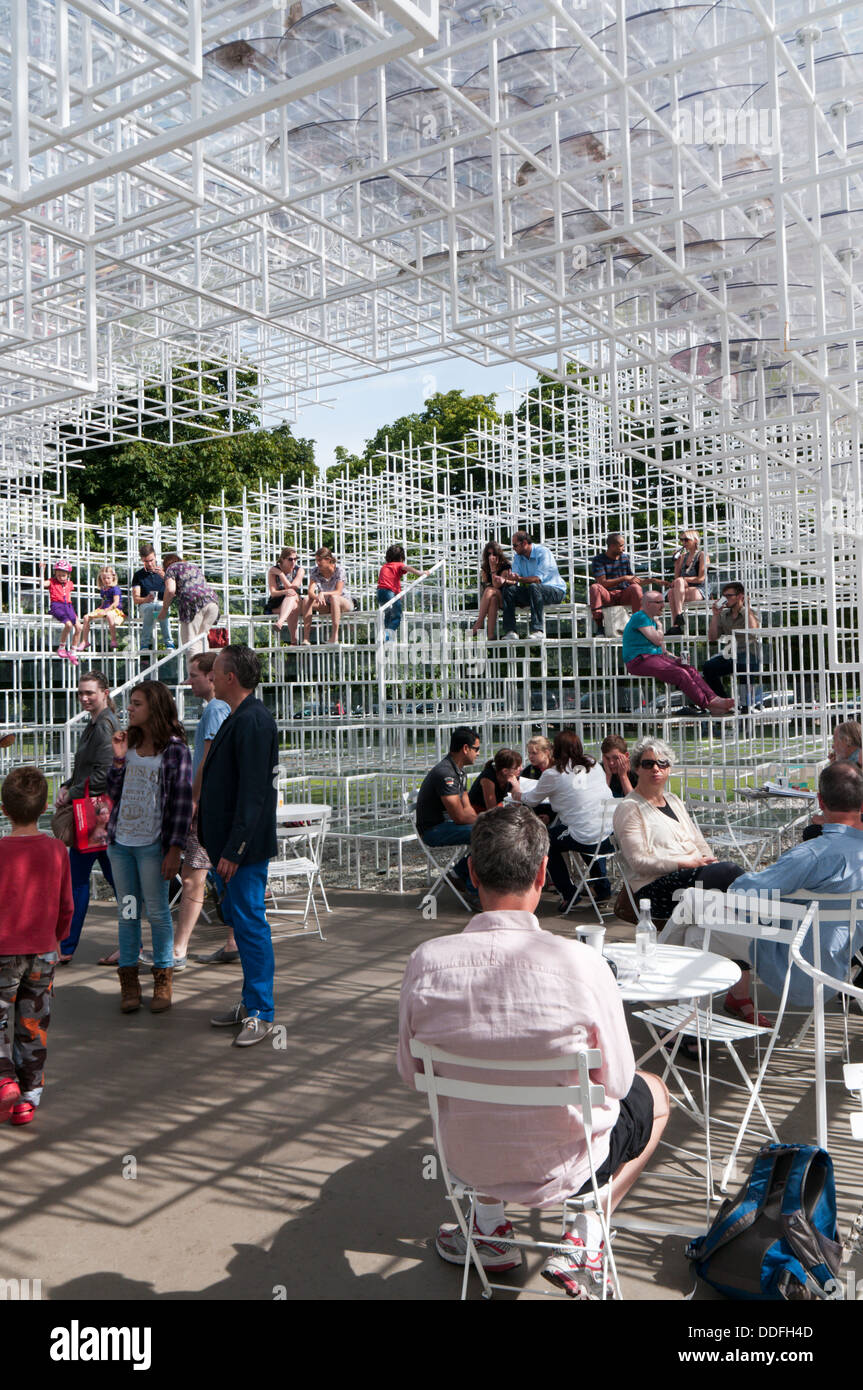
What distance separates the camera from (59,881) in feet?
14.4

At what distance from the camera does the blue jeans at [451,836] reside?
297 inches

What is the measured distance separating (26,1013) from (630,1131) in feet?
8.46

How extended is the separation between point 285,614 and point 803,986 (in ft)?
30.2

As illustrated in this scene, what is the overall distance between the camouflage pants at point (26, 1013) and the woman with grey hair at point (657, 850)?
2730 millimetres

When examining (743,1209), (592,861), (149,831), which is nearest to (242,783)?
(149,831)

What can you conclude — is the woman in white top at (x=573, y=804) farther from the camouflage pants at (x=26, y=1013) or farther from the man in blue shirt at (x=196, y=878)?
the camouflage pants at (x=26, y=1013)

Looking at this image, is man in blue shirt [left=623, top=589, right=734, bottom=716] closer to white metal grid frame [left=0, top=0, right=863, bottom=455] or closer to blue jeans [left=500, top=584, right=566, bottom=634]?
blue jeans [left=500, top=584, right=566, bottom=634]

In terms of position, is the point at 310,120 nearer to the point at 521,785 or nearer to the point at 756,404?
the point at 756,404

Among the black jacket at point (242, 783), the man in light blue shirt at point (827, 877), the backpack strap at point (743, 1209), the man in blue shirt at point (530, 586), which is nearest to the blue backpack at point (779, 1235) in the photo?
the backpack strap at point (743, 1209)

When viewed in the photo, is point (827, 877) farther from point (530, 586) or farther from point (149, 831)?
point (530, 586)

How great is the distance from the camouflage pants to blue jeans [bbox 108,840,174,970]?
1.09 m

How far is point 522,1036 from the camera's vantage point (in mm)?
2602

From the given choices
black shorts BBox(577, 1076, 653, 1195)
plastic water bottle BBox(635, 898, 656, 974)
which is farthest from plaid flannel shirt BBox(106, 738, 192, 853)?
black shorts BBox(577, 1076, 653, 1195)
